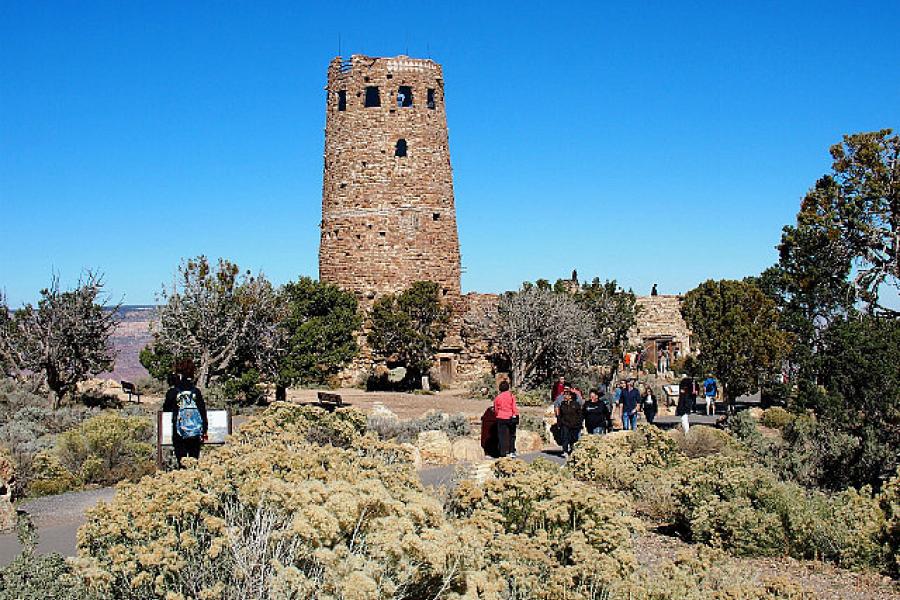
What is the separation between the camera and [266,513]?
17.9 feet

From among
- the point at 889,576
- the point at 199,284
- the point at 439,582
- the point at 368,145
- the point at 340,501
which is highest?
the point at 368,145

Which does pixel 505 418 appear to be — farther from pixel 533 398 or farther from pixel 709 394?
pixel 533 398

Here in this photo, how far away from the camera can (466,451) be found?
53.0 ft

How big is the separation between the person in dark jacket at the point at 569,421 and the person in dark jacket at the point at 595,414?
77 cm

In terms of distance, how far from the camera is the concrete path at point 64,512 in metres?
8.97

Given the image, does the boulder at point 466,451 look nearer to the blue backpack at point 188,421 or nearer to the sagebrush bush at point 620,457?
the sagebrush bush at point 620,457

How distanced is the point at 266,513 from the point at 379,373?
2893 centimetres

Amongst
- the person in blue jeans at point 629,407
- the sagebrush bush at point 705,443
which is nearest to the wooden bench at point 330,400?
the person in blue jeans at point 629,407

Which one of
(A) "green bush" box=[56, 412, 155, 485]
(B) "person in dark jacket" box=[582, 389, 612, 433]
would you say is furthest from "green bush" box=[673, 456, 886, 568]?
(A) "green bush" box=[56, 412, 155, 485]

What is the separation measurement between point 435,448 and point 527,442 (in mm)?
2866

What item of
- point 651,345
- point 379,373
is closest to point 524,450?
point 379,373

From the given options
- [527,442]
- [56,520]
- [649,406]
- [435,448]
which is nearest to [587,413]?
[527,442]

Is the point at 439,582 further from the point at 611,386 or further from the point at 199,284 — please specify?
the point at 611,386

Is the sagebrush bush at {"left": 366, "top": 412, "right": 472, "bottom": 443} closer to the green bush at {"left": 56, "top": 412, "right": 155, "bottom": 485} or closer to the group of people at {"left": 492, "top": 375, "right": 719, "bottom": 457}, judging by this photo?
the group of people at {"left": 492, "top": 375, "right": 719, "bottom": 457}
